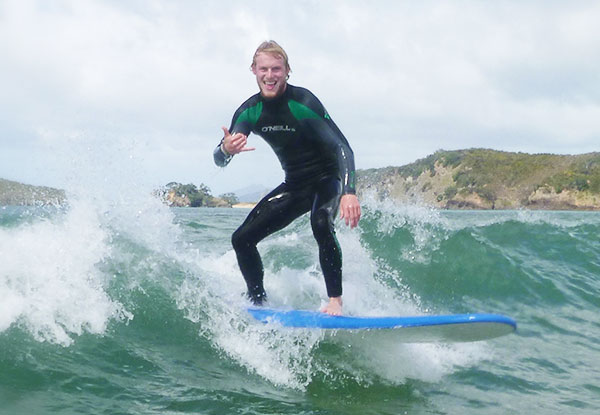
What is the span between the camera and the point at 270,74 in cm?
506

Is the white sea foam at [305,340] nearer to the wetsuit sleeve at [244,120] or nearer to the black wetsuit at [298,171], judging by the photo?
the black wetsuit at [298,171]

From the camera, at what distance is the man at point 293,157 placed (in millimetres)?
5070

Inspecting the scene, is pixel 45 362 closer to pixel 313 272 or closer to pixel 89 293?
pixel 89 293

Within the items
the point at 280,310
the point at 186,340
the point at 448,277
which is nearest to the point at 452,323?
the point at 280,310

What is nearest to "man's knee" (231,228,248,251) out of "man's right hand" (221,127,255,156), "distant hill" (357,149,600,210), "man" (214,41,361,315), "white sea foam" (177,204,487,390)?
"man" (214,41,361,315)

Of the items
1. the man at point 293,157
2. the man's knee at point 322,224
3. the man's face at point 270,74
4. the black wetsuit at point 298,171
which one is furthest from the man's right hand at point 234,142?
the man's knee at point 322,224

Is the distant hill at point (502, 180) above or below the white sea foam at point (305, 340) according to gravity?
above

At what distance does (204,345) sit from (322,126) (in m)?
2.37

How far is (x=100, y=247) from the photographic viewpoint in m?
6.28

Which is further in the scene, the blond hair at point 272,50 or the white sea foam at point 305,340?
the white sea foam at point 305,340

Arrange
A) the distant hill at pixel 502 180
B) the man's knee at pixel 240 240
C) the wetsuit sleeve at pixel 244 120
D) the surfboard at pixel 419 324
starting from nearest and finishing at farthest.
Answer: the surfboard at pixel 419 324
the wetsuit sleeve at pixel 244 120
the man's knee at pixel 240 240
the distant hill at pixel 502 180

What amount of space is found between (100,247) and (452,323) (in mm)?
3717

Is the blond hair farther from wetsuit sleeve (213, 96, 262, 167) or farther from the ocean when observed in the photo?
the ocean

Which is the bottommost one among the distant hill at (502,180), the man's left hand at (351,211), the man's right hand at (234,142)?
the man's left hand at (351,211)
